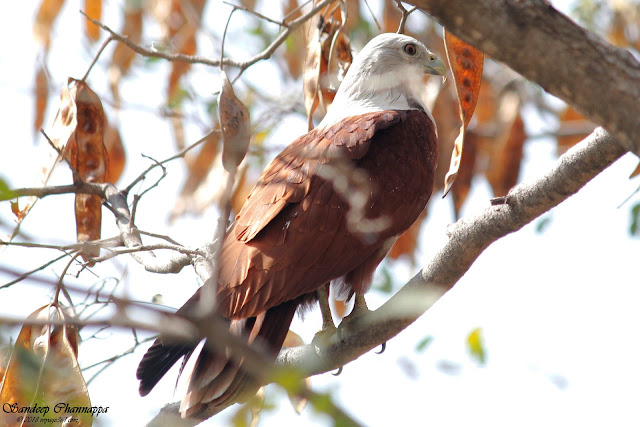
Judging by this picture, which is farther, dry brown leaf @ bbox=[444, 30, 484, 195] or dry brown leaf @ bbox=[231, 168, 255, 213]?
dry brown leaf @ bbox=[231, 168, 255, 213]

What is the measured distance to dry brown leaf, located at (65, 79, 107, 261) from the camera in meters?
3.43

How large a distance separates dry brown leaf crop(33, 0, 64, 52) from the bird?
166cm

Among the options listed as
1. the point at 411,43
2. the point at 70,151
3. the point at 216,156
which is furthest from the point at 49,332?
the point at 411,43

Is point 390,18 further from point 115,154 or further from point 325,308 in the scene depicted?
point 325,308

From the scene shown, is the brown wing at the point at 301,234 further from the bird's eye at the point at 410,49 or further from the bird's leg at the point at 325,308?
the bird's eye at the point at 410,49

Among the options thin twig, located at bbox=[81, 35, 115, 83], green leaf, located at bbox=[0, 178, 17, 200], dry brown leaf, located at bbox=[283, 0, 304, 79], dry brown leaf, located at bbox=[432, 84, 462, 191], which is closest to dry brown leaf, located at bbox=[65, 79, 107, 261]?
thin twig, located at bbox=[81, 35, 115, 83]

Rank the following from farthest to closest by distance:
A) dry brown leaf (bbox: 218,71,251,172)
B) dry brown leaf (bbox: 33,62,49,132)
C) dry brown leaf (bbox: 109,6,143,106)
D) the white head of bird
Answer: dry brown leaf (bbox: 109,6,143,106) → dry brown leaf (bbox: 33,62,49,132) → the white head of bird → dry brown leaf (bbox: 218,71,251,172)

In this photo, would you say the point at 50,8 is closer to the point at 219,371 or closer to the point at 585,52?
the point at 219,371

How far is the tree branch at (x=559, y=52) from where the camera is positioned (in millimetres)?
1340

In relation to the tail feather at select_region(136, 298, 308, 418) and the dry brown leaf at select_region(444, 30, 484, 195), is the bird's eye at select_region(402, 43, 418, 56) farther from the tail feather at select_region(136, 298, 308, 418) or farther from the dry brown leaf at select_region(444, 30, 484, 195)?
the tail feather at select_region(136, 298, 308, 418)

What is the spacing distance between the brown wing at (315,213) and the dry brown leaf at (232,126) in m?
0.73

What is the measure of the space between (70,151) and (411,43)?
74.9 inches

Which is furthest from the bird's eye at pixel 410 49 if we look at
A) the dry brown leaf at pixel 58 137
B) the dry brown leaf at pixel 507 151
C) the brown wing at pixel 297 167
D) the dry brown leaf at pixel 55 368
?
the dry brown leaf at pixel 55 368

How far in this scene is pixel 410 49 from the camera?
4.19 meters
